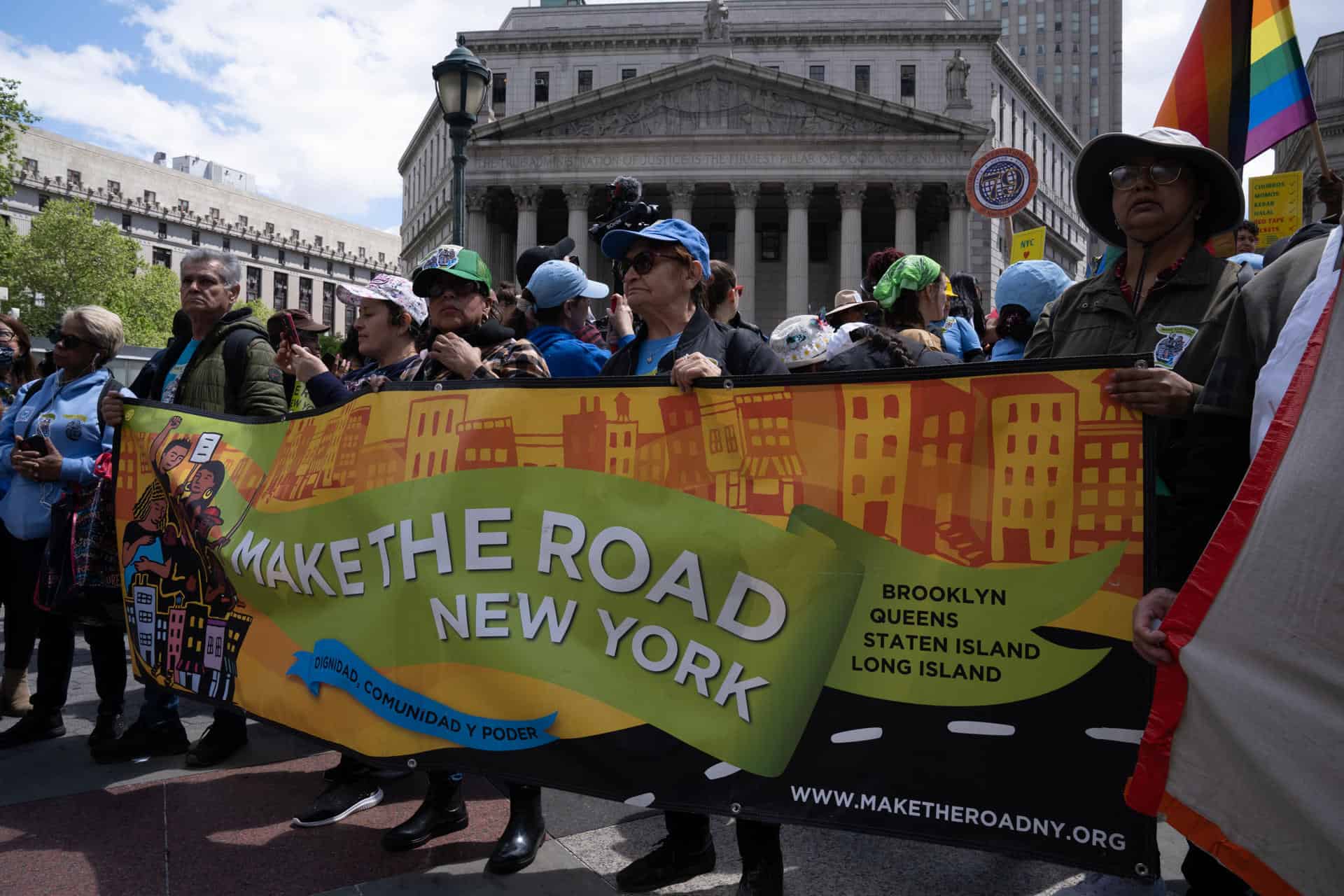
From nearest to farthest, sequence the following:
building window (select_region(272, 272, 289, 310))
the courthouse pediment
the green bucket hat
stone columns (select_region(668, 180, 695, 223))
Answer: the green bucket hat, the courthouse pediment, stone columns (select_region(668, 180, 695, 223)), building window (select_region(272, 272, 289, 310))

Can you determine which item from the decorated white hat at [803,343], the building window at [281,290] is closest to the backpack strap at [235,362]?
the decorated white hat at [803,343]

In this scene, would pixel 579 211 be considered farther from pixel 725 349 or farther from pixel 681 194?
pixel 725 349

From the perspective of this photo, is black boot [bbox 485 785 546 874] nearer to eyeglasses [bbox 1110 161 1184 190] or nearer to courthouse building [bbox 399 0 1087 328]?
eyeglasses [bbox 1110 161 1184 190]

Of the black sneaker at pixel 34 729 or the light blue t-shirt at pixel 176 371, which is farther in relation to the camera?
the black sneaker at pixel 34 729

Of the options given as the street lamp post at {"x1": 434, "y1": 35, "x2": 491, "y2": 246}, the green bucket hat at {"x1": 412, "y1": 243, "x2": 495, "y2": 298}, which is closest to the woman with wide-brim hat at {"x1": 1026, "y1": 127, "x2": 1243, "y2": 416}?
the green bucket hat at {"x1": 412, "y1": 243, "x2": 495, "y2": 298}

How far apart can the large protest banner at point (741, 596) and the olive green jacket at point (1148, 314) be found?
0.60 metres

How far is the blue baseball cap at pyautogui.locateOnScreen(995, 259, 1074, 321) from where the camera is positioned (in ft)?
15.3

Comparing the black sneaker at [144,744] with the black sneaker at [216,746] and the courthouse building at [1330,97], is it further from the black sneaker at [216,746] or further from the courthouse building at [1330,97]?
the courthouse building at [1330,97]

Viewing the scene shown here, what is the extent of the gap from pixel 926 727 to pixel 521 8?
237ft

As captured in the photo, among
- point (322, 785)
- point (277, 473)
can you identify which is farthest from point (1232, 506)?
point (322, 785)

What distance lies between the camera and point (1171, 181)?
2.91 meters

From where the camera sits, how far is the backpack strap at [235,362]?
4.55 meters

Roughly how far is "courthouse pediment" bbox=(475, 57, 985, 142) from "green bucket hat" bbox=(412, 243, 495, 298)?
47072 millimetres

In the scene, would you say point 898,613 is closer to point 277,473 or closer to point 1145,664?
point 1145,664
